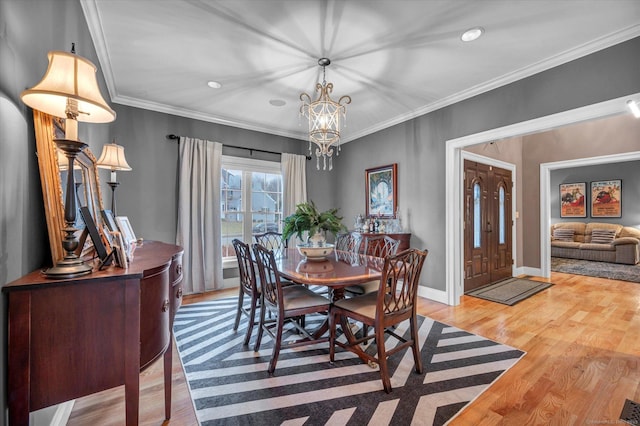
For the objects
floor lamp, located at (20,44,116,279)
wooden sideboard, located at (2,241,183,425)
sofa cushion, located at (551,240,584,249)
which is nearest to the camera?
wooden sideboard, located at (2,241,183,425)

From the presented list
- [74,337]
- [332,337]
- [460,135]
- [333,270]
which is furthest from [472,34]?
[74,337]

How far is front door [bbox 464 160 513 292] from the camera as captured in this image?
416 cm

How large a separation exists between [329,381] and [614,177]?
995 centimetres

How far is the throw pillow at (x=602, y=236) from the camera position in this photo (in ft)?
21.8

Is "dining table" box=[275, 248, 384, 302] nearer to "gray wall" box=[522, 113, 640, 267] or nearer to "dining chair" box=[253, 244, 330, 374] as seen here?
"dining chair" box=[253, 244, 330, 374]

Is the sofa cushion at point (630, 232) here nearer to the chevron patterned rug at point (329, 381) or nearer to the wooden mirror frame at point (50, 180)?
the chevron patterned rug at point (329, 381)

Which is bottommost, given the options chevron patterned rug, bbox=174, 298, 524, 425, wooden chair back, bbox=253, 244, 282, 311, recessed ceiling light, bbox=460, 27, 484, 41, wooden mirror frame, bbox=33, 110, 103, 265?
chevron patterned rug, bbox=174, 298, 524, 425

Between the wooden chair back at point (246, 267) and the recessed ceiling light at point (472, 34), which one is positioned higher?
the recessed ceiling light at point (472, 34)

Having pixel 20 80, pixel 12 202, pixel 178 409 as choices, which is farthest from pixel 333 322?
pixel 20 80

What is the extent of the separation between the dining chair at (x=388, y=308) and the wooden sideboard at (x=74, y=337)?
134cm

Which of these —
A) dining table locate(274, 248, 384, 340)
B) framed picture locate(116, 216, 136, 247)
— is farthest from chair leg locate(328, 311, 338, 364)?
framed picture locate(116, 216, 136, 247)

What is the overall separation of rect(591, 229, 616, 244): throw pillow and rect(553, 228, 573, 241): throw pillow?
17.7 inches

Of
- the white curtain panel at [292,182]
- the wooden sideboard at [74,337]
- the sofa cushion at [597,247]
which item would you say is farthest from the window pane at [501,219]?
the wooden sideboard at [74,337]

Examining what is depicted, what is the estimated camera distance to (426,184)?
3957 mm
